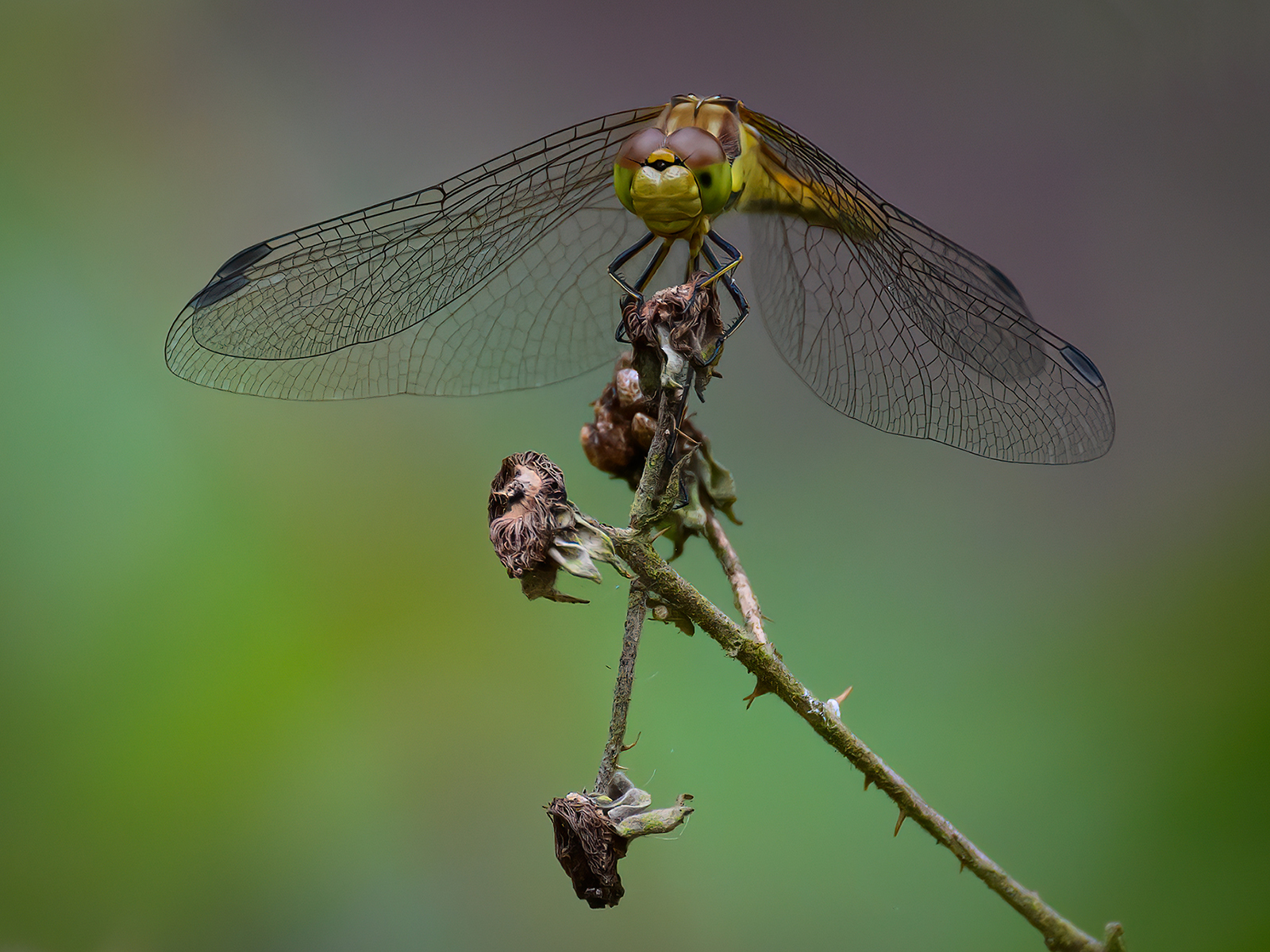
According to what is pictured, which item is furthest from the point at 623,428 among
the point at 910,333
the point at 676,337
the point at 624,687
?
the point at 910,333

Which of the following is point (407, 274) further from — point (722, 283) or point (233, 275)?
point (722, 283)

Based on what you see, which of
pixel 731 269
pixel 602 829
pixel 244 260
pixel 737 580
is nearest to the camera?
pixel 602 829

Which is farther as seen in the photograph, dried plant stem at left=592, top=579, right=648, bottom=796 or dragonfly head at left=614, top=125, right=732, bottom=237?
dragonfly head at left=614, top=125, right=732, bottom=237

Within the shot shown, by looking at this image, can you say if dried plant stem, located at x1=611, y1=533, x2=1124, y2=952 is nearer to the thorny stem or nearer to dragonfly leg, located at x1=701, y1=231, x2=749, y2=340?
the thorny stem

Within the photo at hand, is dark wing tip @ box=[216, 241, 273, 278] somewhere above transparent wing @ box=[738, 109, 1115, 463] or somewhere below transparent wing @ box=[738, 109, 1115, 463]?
above

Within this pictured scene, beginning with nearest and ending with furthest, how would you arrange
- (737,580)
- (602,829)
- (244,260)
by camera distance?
(602,829) → (737,580) → (244,260)

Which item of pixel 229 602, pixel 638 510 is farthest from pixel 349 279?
pixel 229 602

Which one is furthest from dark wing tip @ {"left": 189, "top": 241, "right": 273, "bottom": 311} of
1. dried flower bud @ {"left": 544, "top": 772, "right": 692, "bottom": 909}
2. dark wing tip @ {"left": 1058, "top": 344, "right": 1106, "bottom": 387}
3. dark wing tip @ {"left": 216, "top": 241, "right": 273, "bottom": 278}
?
dark wing tip @ {"left": 1058, "top": 344, "right": 1106, "bottom": 387}
